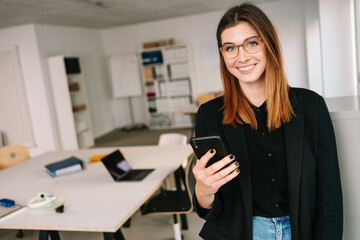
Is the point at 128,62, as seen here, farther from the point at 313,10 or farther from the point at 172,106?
the point at 313,10

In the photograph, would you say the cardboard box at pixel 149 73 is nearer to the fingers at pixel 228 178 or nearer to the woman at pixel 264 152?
the woman at pixel 264 152

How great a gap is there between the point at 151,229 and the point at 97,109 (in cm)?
579

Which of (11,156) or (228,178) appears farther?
(11,156)

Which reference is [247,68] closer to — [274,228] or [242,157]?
[242,157]

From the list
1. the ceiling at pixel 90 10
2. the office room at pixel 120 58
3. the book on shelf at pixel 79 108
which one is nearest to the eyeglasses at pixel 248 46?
the office room at pixel 120 58

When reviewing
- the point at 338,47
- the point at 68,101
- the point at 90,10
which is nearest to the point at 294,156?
the point at 338,47

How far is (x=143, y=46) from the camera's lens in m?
8.38

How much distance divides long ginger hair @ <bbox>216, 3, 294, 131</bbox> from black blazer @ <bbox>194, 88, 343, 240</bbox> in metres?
0.03

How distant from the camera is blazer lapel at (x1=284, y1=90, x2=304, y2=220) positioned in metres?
1.06

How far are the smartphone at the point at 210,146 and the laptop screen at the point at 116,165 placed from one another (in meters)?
1.59

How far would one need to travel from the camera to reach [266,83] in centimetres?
112

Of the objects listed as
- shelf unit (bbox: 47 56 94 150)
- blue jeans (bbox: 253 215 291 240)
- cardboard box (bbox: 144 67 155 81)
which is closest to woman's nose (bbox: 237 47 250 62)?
blue jeans (bbox: 253 215 291 240)

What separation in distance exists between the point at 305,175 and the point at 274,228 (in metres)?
0.23

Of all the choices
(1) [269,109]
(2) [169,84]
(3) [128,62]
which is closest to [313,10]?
(2) [169,84]
